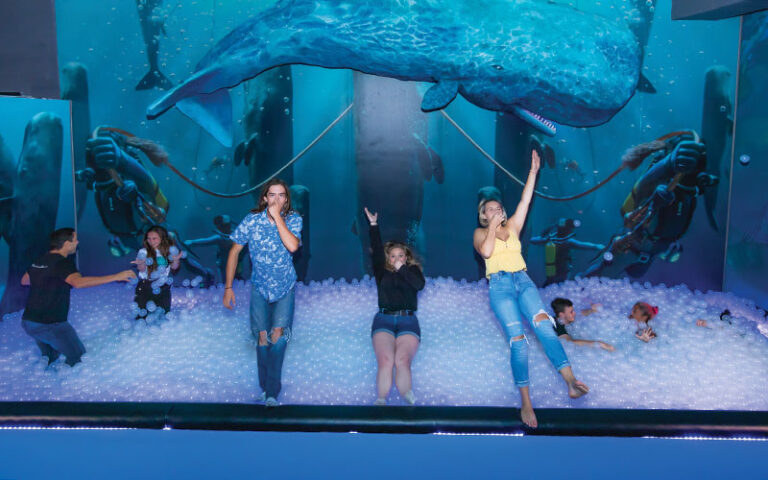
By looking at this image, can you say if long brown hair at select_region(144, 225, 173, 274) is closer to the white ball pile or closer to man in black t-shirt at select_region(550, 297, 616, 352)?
the white ball pile

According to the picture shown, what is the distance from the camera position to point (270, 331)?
349cm

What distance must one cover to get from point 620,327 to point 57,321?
15.4 feet

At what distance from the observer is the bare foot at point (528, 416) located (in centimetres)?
297

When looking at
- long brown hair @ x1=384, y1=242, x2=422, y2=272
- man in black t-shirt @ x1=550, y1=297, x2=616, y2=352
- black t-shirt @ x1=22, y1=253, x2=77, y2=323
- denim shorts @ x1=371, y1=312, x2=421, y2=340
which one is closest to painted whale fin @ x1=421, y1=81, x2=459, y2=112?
long brown hair @ x1=384, y1=242, x2=422, y2=272

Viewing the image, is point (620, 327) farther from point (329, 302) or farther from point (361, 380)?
point (329, 302)

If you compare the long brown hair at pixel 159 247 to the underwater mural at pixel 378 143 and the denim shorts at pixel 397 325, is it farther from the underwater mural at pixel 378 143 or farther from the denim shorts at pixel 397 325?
the denim shorts at pixel 397 325

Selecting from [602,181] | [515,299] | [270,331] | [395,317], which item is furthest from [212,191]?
[602,181]

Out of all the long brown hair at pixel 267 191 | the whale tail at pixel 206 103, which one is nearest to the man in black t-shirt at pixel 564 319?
the long brown hair at pixel 267 191

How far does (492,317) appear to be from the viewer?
4.68m

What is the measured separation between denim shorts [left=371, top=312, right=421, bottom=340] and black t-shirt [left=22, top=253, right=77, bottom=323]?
7.77ft

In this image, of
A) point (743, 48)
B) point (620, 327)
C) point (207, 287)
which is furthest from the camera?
point (207, 287)

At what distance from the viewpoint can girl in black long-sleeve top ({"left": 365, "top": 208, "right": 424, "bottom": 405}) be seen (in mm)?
3332

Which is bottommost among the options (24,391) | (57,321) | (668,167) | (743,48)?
(24,391)

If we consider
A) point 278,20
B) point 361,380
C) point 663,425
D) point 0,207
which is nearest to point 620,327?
point 663,425
